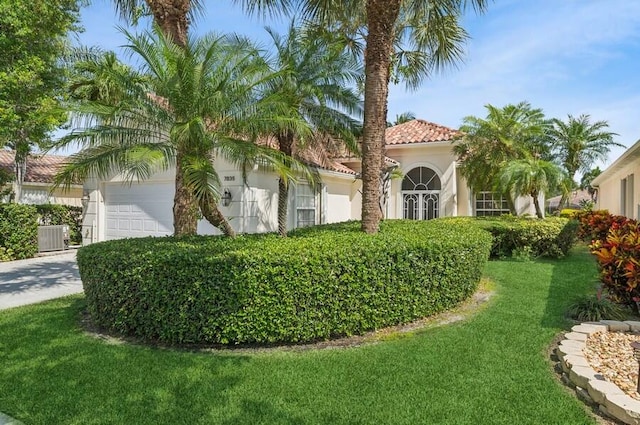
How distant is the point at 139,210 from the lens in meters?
16.4

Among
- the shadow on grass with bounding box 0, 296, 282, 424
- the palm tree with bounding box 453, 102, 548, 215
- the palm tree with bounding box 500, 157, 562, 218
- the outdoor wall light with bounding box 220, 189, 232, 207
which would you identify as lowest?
the shadow on grass with bounding box 0, 296, 282, 424

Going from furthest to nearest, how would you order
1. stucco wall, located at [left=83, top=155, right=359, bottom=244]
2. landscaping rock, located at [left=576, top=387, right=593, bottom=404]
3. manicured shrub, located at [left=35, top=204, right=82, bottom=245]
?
1. manicured shrub, located at [left=35, top=204, right=82, bottom=245]
2. stucco wall, located at [left=83, top=155, right=359, bottom=244]
3. landscaping rock, located at [left=576, top=387, right=593, bottom=404]

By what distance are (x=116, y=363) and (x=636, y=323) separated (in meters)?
7.42

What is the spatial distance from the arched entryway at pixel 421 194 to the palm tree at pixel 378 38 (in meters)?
6.60

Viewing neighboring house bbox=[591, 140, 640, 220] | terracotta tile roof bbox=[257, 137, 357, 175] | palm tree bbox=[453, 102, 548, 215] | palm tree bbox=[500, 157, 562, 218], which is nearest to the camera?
terracotta tile roof bbox=[257, 137, 357, 175]

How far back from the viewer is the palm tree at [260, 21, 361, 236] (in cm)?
1165

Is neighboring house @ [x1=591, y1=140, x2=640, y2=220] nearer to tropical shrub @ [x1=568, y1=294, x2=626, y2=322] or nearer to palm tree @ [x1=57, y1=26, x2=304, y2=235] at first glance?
tropical shrub @ [x1=568, y1=294, x2=626, y2=322]

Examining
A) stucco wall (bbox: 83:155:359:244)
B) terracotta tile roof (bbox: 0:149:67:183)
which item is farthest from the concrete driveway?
terracotta tile roof (bbox: 0:149:67:183)

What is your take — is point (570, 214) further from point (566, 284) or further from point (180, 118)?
point (180, 118)

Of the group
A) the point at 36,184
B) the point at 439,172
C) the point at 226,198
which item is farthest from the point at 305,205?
the point at 36,184

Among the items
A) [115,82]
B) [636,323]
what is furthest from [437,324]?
[115,82]

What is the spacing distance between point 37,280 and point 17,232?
16.6ft

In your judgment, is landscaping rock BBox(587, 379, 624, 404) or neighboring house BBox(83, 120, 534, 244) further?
neighboring house BBox(83, 120, 534, 244)

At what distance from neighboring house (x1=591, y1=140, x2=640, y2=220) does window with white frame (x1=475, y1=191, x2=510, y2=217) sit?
4684mm
